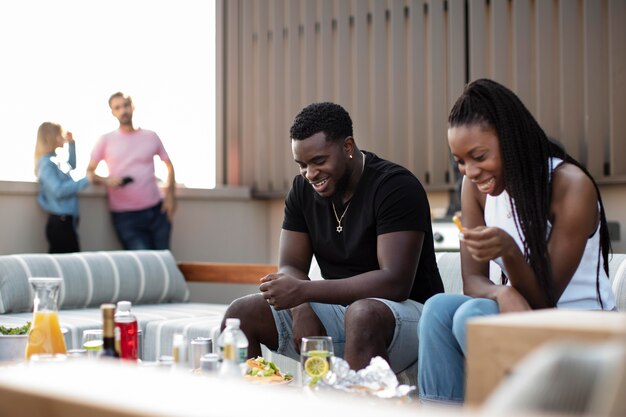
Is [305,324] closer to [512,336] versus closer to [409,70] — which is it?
[512,336]

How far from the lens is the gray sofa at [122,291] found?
3.58 metres

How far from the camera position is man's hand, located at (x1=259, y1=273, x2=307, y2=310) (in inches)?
101

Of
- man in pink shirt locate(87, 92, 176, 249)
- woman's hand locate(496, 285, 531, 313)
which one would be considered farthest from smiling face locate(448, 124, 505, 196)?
man in pink shirt locate(87, 92, 176, 249)

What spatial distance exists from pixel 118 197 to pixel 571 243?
390cm

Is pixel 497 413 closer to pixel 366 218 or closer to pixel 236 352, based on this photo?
pixel 236 352

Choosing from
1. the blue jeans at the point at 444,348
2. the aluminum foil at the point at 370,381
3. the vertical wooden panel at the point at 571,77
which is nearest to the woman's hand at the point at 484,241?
the blue jeans at the point at 444,348

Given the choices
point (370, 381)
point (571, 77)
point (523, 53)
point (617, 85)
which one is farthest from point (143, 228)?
point (370, 381)

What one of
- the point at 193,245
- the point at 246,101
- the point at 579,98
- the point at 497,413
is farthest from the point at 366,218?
the point at 246,101

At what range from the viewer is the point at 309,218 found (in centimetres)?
295

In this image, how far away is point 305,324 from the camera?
264 centimetres

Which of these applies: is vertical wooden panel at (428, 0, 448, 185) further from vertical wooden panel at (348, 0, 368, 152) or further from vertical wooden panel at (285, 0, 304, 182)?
vertical wooden panel at (285, 0, 304, 182)

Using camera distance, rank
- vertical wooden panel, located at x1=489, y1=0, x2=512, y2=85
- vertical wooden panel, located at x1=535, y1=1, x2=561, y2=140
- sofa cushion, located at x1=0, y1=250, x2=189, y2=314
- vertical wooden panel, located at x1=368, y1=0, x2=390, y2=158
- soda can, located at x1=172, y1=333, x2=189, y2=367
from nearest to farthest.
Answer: soda can, located at x1=172, y1=333, x2=189, y2=367 < sofa cushion, located at x1=0, y1=250, x2=189, y2=314 < vertical wooden panel, located at x1=535, y1=1, x2=561, y2=140 < vertical wooden panel, located at x1=489, y1=0, x2=512, y2=85 < vertical wooden panel, located at x1=368, y1=0, x2=390, y2=158

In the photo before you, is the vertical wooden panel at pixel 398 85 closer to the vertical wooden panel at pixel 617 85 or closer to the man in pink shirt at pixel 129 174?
the vertical wooden panel at pixel 617 85

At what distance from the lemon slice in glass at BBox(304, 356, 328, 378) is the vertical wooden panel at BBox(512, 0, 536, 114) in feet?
11.7
